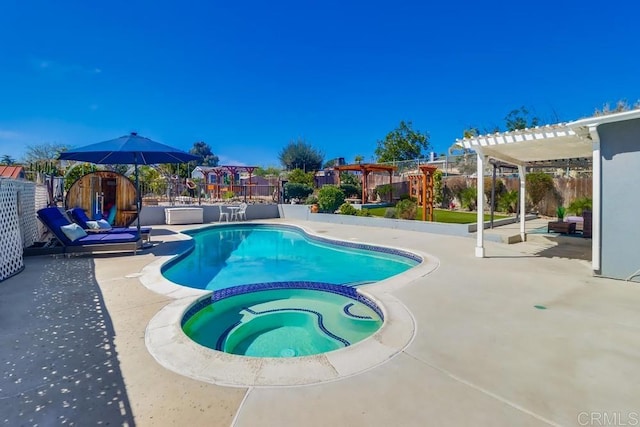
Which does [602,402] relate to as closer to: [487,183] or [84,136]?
[487,183]

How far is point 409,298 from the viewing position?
14.5ft

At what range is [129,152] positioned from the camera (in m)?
7.69

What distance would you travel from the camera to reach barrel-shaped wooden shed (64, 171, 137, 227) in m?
11.4

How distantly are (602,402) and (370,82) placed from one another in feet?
103

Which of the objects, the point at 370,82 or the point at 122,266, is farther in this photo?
the point at 370,82

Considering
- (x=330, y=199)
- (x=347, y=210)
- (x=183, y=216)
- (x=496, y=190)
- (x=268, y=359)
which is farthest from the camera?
(x=496, y=190)

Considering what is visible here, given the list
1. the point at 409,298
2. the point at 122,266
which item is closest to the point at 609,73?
the point at 409,298

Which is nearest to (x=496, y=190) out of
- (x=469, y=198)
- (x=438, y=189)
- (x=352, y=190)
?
(x=469, y=198)

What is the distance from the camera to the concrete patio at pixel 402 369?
2.10m

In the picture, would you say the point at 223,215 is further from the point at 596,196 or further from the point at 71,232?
the point at 596,196

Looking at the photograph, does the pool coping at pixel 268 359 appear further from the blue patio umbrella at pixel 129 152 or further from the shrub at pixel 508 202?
the shrub at pixel 508 202

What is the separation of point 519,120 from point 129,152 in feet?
114

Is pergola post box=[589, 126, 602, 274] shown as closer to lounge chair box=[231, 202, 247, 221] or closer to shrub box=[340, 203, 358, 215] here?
shrub box=[340, 203, 358, 215]

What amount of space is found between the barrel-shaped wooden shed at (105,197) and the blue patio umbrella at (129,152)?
139 inches
